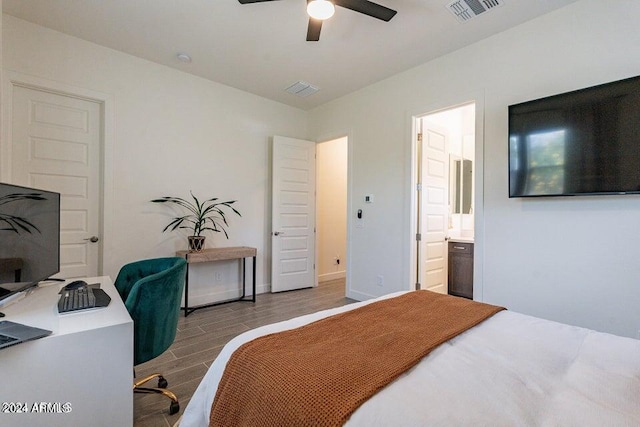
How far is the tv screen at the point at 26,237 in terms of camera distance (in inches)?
59.2

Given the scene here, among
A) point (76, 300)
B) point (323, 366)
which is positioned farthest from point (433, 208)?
point (76, 300)

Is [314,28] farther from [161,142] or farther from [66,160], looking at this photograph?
[66,160]

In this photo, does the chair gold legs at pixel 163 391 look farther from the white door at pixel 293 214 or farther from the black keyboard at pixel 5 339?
the white door at pixel 293 214

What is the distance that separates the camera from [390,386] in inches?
36.2

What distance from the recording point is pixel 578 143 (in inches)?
87.7

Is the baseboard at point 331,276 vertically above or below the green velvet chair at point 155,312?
below

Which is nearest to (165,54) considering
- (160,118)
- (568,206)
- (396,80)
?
(160,118)

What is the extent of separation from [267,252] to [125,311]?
3.03 metres

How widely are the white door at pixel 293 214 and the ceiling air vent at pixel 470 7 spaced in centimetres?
266

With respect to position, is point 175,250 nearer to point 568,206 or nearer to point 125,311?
point 125,311

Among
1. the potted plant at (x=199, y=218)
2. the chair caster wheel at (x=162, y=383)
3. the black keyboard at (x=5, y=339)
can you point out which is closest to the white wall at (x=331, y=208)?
the potted plant at (x=199, y=218)

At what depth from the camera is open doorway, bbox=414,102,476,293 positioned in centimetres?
357

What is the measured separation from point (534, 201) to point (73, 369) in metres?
3.23

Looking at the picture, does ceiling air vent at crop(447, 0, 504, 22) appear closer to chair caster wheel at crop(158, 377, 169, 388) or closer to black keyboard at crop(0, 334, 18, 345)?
black keyboard at crop(0, 334, 18, 345)
